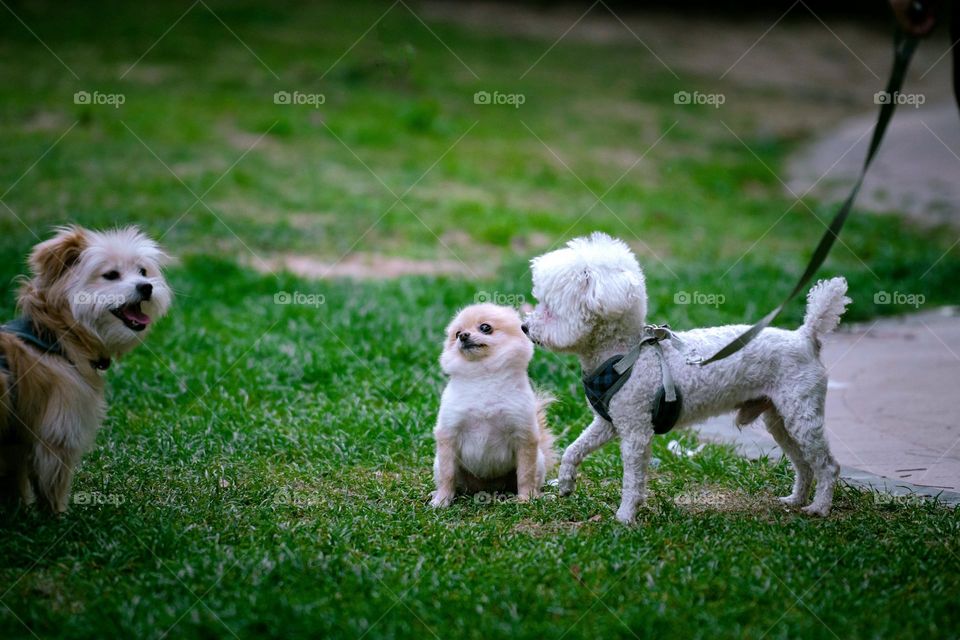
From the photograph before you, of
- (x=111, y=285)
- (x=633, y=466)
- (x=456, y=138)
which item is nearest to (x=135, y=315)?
(x=111, y=285)

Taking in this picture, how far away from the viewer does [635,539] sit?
4.02m

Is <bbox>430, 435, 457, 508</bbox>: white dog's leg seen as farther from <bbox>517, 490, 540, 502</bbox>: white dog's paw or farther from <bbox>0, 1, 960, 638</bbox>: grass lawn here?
<bbox>517, 490, 540, 502</bbox>: white dog's paw

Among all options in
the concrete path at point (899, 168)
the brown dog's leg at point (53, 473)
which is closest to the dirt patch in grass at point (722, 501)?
the brown dog's leg at point (53, 473)

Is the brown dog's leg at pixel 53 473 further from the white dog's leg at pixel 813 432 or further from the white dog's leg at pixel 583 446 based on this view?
the white dog's leg at pixel 813 432

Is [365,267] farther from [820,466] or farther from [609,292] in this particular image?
[820,466]

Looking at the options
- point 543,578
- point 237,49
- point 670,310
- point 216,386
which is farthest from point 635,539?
point 237,49

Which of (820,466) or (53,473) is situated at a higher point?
(820,466)

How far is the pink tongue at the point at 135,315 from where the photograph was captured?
4.30m

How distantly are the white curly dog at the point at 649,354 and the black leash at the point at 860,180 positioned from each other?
126mm

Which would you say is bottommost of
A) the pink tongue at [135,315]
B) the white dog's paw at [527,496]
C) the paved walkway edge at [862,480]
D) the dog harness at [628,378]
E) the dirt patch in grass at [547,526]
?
the dirt patch in grass at [547,526]

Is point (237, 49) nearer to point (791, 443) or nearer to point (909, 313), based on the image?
point (909, 313)

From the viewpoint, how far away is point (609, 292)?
4.09 metres

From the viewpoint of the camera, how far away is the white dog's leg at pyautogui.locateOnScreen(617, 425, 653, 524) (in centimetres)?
416

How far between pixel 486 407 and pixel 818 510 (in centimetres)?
159
